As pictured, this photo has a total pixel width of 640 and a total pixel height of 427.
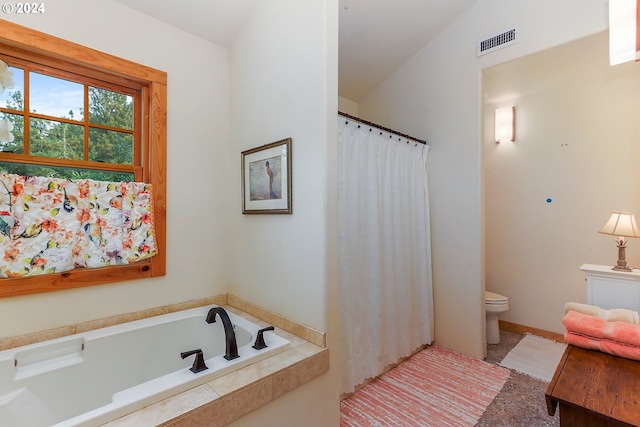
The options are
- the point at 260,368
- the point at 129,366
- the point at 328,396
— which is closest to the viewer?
the point at 260,368

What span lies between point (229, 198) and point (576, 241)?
3.20 m

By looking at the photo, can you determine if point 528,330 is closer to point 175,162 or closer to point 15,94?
point 175,162

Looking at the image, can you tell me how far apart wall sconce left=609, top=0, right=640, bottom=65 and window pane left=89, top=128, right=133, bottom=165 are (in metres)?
2.89

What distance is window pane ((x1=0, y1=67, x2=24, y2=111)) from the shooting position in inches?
62.0

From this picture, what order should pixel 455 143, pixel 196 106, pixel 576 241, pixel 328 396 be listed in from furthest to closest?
1. pixel 576 241
2. pixel 455 143
3. pixel 196 106
4. pixel 328 396

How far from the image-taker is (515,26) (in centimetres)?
229

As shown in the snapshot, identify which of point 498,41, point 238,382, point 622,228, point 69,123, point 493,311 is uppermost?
point 498,41

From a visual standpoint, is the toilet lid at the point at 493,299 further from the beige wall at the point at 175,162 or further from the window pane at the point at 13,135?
the window pane at the point at 13,135

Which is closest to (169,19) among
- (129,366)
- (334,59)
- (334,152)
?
(334,59)

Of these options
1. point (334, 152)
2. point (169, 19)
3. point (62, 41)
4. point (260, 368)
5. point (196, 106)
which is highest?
point (169, 19)

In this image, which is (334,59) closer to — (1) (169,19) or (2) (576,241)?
(1) (169,19)

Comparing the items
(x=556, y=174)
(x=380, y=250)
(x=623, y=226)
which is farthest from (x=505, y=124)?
(x=380, y=250)

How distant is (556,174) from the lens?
116 inches

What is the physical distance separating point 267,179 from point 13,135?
4.41 ft
